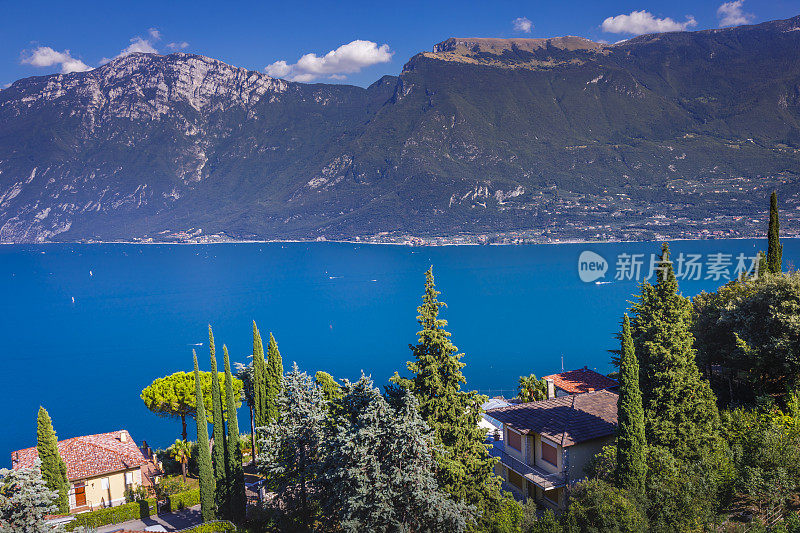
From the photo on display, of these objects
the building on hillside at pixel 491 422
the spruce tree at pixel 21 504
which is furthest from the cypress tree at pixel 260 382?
the spruce tree at pixel 21 504

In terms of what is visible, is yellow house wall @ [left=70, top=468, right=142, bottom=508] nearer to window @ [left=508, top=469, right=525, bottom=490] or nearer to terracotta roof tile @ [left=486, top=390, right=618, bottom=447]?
window @ [left=508, top=469, right=525, bottom=490]

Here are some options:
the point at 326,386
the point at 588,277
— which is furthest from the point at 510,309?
the point at 326,386

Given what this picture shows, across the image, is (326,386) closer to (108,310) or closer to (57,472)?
(57,472)

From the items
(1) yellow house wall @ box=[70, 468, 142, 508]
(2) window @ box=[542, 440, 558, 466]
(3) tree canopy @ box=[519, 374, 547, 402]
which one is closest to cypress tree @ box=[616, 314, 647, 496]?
(2) window @ box=[542, 440, 558, 466]

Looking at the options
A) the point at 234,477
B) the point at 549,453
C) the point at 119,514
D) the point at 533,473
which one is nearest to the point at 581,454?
Result: the point at 549,453

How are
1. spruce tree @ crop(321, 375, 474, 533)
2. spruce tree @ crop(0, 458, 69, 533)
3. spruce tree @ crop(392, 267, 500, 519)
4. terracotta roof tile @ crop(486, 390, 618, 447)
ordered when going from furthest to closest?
terracotta roof tile @ crop(486, 390, 618, 447) < spruce tree @ crop(392, 267, 500, 519) < spruce tree @ crop(321, 375, 474, 533) < spruce tree @ crop(0, 458, 69, 533)

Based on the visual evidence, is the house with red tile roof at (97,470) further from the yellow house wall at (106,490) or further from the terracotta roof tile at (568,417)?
the terracotta roof tile at (568,417)
